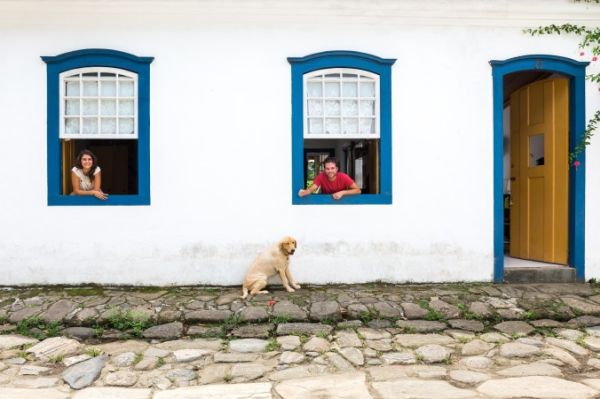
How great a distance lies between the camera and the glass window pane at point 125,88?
19.4 ft

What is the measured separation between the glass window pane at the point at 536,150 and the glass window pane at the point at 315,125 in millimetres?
3242

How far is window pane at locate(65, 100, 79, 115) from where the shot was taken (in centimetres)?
591

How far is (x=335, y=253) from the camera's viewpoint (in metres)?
6.01

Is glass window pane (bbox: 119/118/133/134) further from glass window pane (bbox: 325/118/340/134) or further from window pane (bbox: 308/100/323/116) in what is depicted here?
glass window pane (bbox: 325/118/340/134)

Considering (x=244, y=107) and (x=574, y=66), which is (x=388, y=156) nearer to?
(x=244, y=107)

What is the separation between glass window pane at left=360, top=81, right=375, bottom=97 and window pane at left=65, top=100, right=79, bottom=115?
3.61 meters

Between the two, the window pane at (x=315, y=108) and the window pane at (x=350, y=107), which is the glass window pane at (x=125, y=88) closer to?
the window pane at (x=315, y=108)

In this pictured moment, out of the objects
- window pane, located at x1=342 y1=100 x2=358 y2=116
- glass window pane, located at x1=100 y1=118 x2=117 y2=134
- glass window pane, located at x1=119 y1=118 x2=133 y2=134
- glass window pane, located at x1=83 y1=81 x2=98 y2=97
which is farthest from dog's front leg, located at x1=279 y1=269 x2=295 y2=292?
glass window pane, located at x1=83 y1=81 x2=98 y2=97

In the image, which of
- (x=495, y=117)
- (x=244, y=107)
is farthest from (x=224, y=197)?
(x=495, y=117)

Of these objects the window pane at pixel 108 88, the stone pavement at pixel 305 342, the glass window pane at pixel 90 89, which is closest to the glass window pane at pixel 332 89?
the stone pavement at pixel 305 342

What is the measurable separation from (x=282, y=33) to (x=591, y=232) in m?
4.80

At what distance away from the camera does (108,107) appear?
5906mm

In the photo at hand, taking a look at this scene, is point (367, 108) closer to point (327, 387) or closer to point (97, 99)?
point (97, 99)

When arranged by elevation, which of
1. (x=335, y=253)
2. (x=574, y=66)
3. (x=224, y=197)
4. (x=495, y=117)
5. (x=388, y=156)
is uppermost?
(x=574, y=66)
